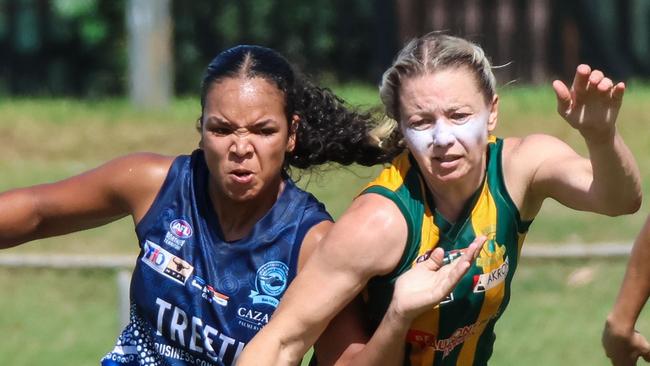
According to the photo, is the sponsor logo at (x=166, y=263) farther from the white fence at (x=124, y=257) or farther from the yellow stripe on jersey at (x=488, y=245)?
the white fence at (x=124, y=257)

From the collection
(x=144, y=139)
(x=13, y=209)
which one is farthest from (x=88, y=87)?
(x=13, y=209)

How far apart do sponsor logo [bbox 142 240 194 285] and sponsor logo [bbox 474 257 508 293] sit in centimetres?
83

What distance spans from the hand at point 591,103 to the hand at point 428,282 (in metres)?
0.40

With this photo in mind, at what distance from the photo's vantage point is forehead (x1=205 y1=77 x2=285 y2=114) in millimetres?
4293

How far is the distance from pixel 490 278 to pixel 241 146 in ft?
2.57

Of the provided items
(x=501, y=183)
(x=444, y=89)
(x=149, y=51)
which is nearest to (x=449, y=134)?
(x=444, y=89)

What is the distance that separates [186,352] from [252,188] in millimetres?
529

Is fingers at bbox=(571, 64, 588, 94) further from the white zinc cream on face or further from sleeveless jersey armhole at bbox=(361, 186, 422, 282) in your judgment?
sleeveless jersey armhole at bbox=(361, 186, 422, 282)

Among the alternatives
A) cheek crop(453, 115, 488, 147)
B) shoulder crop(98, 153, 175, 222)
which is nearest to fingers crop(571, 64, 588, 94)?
cheek crop(453, 115, 488, 147)

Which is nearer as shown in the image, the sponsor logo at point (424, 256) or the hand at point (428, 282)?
the hand at point (428, 282)

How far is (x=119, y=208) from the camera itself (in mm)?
4590

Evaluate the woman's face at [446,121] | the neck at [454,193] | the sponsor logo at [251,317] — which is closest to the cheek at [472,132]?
the woman's face at [446,121]

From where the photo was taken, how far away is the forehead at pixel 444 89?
4.11m

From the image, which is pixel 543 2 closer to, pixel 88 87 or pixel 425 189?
pixel 88 87
